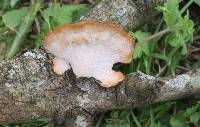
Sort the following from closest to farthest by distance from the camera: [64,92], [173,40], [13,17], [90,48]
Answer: [90,48] < [64,92] < [173,40] < [13,17]

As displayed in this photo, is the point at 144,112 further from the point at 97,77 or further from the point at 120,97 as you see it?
the point at 97,77

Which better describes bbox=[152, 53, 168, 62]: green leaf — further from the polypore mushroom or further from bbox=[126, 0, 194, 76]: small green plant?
the polypore mushroom

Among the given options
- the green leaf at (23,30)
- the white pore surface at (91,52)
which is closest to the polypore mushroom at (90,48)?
the white pore surface at (91,52)

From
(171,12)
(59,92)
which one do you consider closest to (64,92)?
(59,92)

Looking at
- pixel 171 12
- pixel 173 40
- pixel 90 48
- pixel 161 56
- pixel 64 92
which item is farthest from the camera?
pixel 161 56

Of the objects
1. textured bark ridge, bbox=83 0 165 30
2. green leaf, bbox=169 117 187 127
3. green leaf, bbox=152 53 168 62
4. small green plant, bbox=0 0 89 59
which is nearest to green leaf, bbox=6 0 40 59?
small green plant, bbox=0 0 89 59

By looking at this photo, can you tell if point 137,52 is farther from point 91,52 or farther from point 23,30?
point 23,30

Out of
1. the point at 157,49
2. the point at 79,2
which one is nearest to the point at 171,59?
the point at 157,49
